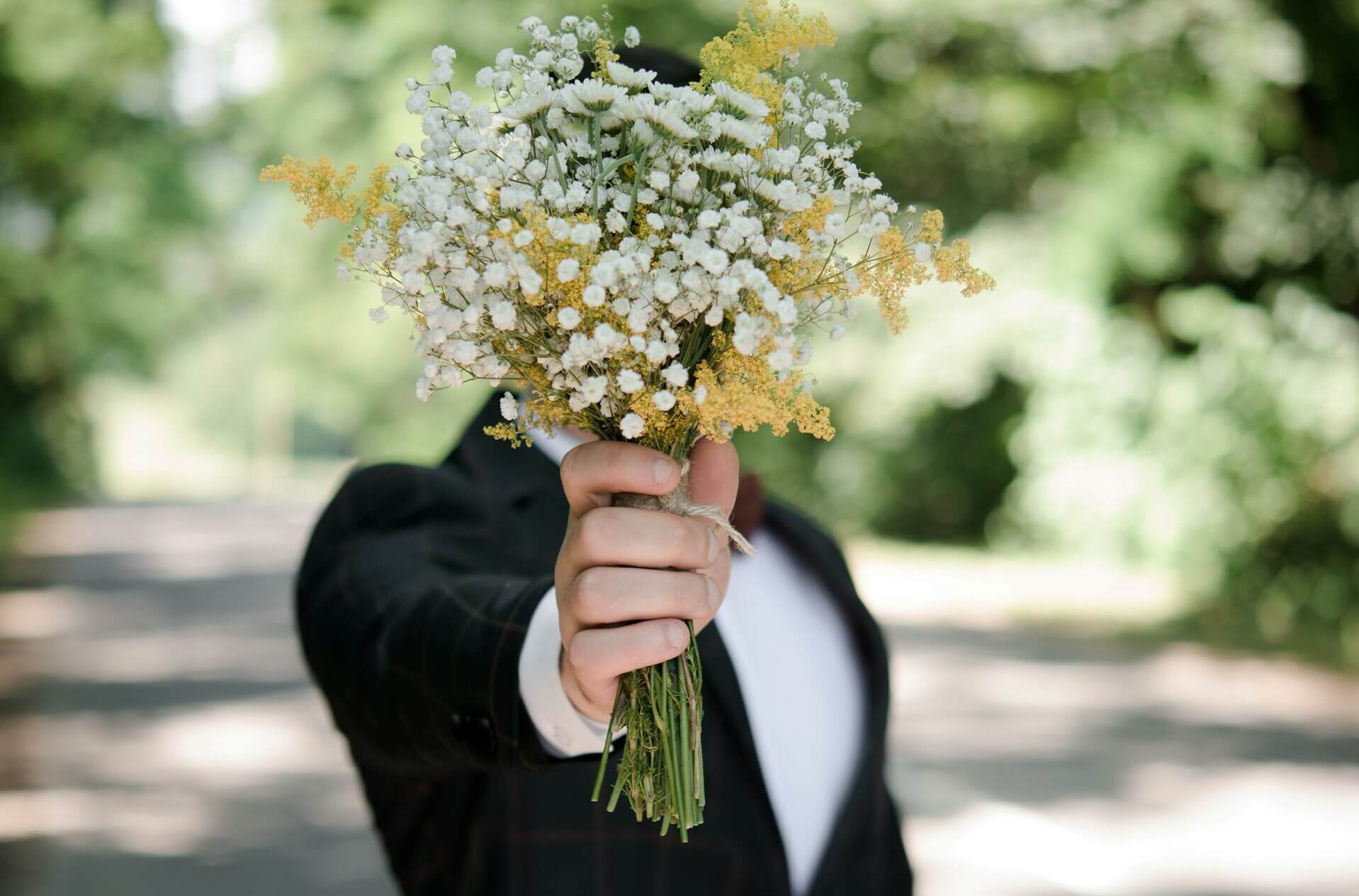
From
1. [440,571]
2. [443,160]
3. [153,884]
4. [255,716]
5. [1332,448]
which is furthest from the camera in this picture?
[1332,448]

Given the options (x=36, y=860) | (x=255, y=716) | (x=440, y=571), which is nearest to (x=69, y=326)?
(x=255, y=716)

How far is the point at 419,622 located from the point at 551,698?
1.32 feet

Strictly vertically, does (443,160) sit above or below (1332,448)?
below

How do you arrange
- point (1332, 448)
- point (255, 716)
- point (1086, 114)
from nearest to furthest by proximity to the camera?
point (255, 716), point (1332, 448), point (1086, 114)

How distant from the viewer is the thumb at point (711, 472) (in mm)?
1525

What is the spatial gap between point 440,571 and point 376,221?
96cm

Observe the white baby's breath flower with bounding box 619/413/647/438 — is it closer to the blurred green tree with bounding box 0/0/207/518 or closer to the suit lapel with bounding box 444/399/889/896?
the suit lapel with bounding box 444/399/889/896

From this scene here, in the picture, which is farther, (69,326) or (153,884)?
(69,326)

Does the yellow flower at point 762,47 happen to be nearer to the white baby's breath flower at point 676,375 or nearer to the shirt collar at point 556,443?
the white baby's breath flower at point 676,375

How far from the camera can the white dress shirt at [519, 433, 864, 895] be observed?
91.0 inches

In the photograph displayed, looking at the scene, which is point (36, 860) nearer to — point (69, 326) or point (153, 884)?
point (153, 884)

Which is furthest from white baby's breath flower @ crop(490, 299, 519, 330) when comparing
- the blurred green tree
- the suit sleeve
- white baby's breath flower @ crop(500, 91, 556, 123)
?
the blurred green tree

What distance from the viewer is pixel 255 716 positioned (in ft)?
30.6

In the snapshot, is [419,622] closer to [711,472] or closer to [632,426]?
[711,472]
